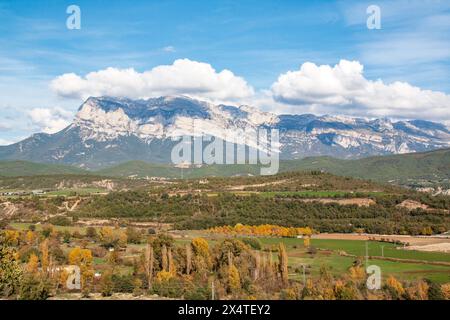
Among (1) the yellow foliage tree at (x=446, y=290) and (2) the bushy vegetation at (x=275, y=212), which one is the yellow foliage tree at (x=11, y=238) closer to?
(2) the bushy vegetation at (x=275, y=212)

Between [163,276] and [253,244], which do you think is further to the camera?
[253,244]

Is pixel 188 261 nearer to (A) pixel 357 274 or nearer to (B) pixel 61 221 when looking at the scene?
(A) pixel 357 274

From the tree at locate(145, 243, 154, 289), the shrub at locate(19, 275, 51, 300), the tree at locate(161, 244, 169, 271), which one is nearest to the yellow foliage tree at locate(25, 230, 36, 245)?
the tree at locate(145, 243, 154, 289)

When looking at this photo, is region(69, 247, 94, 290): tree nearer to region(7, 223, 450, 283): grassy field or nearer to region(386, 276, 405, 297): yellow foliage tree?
region(7, 223, 450, 283): grassy field

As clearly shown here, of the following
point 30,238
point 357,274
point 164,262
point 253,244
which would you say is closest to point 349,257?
point 253,244

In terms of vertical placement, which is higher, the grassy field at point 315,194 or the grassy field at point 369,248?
the grassy field at point 315,194

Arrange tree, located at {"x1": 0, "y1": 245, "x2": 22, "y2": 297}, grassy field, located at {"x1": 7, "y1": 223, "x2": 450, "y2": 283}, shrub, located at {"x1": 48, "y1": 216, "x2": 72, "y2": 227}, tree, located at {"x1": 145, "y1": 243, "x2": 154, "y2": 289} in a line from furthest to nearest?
1. shrub, located at {"x1": 48, "y1": 216, "x2": 72, "y2": 227}
2. grassy field, located at {"x1": 7, "y1": 223, "x2": 450, "y2": 283}
3. tree, located at {"x1": 145, "y1": 243, "x2": 154, "y2": 289}
4. tree, located at {"x1": 0, "y1": 245, "x2": 22, "y2": 297}

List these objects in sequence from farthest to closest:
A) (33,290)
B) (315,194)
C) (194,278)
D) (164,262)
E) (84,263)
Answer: (315,194) → (84,263) → (164,262) → (194,278) → (33,290)

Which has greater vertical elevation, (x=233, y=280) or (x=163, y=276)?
(x=233, y=280)

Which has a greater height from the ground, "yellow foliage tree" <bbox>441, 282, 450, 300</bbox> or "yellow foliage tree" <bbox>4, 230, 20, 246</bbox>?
"yellow foliage tree" <bbox>441, 282, 450, 300</bbox>

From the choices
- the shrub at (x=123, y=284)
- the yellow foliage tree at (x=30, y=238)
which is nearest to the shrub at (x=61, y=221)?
the yellow foliage tree at (x=30, y=238)
